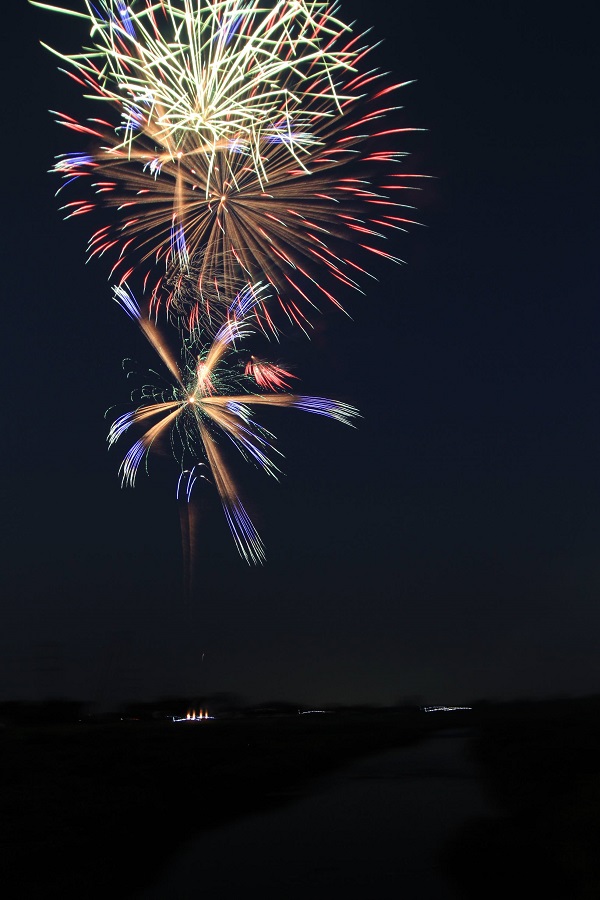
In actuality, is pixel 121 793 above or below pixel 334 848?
above

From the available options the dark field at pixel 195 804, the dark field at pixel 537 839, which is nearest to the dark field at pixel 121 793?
the dark field at pixel 195 804

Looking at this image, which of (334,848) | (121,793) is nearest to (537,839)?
(334,848)

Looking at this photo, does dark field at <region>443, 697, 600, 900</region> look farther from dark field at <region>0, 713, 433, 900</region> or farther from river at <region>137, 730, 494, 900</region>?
dark field at <region>0, 713, 433, 900</region>

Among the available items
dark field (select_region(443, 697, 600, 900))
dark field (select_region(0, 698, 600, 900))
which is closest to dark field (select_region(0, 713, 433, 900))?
dark field (select_region(0, 698, 600, 900))

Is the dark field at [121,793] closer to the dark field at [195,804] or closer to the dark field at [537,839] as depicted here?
the dark field at [195,804]

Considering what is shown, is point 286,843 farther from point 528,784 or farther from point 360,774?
point 360,774

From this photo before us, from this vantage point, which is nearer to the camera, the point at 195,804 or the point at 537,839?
the point at 537,839

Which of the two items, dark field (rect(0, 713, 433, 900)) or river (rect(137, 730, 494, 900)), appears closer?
river (rect(137, 730, 494, 900))

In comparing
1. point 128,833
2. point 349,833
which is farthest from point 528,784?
point 128,833

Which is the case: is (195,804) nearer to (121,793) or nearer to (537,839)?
(121,793)

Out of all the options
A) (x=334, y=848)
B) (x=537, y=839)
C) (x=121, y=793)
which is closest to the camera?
(x=537, y=839)

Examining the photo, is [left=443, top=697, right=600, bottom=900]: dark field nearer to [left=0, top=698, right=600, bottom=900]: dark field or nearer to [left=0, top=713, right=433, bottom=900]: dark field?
[left=0, top=698, right=600, bottom=900]: dark field
